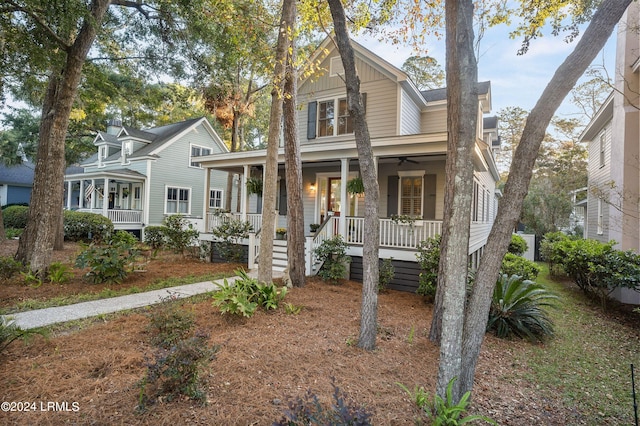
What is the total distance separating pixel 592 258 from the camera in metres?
7.62

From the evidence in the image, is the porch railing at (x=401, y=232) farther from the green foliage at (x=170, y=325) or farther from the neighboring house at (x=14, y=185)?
the neighboring house at (x=14, y=185)

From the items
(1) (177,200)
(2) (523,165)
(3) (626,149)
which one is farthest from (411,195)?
(1) (177,200)

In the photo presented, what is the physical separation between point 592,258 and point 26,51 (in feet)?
47.2

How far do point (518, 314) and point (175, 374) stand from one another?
516cm

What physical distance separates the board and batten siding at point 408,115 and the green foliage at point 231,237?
595cm

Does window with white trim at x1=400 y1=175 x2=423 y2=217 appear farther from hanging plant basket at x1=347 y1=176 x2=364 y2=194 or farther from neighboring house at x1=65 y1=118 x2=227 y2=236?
neighboring house at x1=65 y1=118 x2=227 y2=236

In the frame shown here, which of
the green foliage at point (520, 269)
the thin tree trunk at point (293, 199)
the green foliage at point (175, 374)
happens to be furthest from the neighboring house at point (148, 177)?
the green foliage at point (175, 374)

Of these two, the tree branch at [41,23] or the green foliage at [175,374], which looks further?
the tree branch at [41,23]

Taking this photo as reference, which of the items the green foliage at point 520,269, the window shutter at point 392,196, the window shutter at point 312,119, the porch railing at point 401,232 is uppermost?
the window shutter at point 312,119

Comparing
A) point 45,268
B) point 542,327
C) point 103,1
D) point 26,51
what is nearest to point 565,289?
point 542,327

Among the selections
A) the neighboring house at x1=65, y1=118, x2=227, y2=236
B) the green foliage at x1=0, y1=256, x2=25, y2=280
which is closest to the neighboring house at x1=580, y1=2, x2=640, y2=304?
the green foliage at x1=0, y1=256, x2=25, y2=280

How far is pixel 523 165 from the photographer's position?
2.91 m

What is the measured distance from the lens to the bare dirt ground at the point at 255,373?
258 cm

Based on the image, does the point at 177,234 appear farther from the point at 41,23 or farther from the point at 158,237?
the point at 41,23
